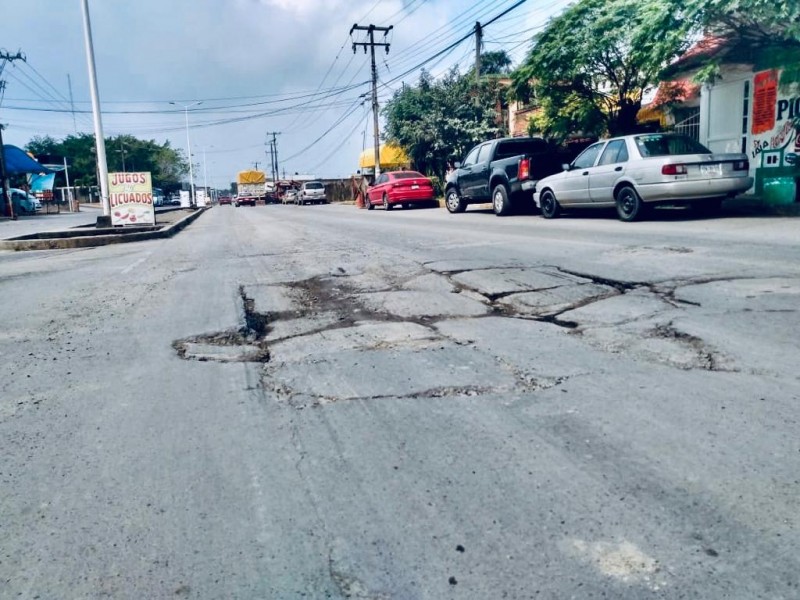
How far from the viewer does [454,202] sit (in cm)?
1983

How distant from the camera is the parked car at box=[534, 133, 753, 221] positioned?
1134 centimetres

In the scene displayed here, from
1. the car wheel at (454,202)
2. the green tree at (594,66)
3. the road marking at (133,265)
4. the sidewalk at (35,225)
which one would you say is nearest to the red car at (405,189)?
the car wheel at (454,202)

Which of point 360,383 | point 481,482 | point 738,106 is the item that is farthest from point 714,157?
point 481,482

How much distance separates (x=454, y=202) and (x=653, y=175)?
8853 millimetres

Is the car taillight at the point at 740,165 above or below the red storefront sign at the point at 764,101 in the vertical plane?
below

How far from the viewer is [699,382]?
11.9 feet

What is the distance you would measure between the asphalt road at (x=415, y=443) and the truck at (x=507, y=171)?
9476 mm

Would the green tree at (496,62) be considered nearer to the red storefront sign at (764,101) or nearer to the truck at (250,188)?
the truck at (250,188)

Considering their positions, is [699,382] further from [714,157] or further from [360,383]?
[714,157]

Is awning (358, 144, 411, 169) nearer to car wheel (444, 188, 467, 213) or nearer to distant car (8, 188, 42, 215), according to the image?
car wheel (444, 188, 467, 213)

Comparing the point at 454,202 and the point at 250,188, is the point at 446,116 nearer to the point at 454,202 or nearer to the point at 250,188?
the point at 454,202

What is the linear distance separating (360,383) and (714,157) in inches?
390

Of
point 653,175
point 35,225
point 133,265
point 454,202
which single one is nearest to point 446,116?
point 454,202

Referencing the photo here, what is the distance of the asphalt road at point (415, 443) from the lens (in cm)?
212
